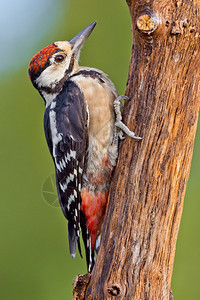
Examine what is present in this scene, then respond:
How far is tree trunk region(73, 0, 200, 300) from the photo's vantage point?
2459 mm

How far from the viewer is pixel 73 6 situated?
264 inches

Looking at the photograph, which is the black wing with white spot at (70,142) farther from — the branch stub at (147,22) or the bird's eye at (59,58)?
the branch stub at (147,22)

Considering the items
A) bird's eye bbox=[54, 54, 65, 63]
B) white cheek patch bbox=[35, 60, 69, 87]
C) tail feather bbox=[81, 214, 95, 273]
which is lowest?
tail feather bbox=[81, 214, 95, 273]

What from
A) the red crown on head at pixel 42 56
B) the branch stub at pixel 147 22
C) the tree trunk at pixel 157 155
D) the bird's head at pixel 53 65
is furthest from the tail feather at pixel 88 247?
the branch stub at pixel 147 22

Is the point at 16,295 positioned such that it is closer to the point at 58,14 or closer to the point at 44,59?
the point at 44,59

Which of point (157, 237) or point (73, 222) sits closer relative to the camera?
point (157, 237)

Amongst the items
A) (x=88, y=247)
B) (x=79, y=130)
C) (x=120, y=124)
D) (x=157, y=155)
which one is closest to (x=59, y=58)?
(x=79, y=130)

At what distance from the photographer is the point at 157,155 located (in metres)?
2.54

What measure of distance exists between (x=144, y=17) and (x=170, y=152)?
0.75 metres

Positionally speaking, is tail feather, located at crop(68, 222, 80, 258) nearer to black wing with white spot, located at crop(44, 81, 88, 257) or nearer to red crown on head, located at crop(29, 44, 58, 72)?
black wing with white spot, located at crop(44, 81, 88, 257)

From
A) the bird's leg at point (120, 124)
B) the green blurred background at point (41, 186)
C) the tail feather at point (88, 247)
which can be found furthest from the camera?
the green blurred background at point (41, 186)

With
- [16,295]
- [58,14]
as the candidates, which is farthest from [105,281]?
[58,14]

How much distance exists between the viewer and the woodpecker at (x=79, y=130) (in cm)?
309

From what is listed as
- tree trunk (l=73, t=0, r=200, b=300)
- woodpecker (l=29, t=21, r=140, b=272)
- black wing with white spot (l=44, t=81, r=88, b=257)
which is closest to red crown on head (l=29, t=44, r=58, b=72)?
woodpecker (l=29, t=21, r=140, b=272)
